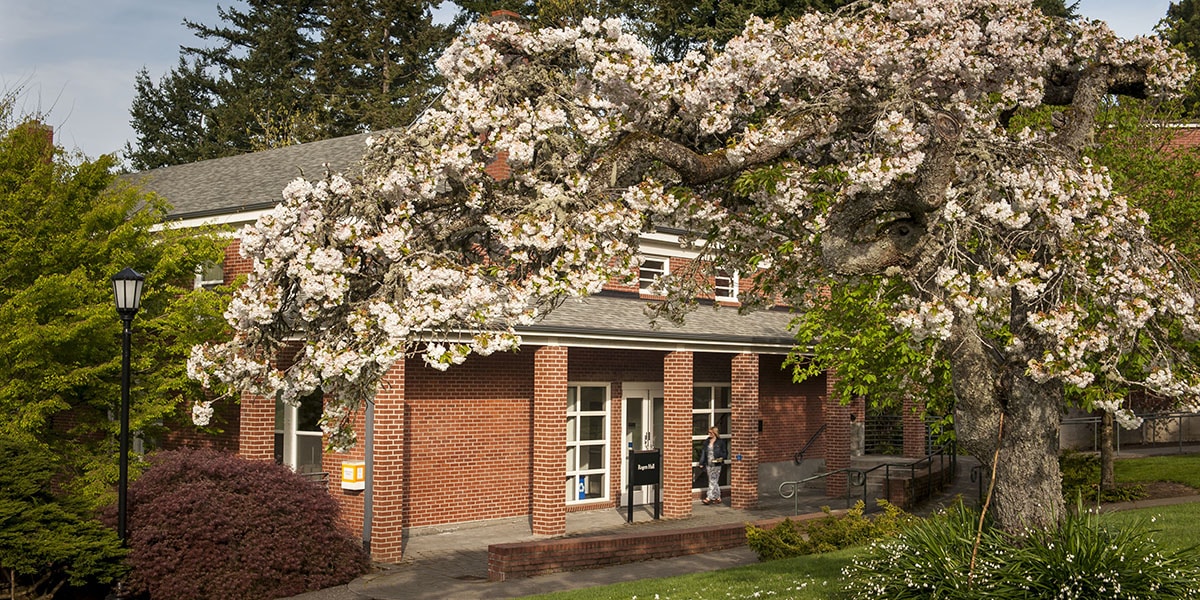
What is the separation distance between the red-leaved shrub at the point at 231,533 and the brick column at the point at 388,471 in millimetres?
1026

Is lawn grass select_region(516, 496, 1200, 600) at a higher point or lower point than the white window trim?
lower

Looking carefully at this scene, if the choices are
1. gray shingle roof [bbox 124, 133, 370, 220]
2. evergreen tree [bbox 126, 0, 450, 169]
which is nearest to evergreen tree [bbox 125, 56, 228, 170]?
evergreen tree [bbox 126, 0, 450, 169]

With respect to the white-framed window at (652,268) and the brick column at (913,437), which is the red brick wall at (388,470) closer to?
the white-framed window at (652,268)

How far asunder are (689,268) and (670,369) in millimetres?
9925

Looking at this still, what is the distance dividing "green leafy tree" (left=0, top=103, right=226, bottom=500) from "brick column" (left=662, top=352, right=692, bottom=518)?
826 cm

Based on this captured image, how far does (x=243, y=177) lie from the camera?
23.5m

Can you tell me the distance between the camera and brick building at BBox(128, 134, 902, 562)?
17.9m

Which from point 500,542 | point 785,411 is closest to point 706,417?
point 785,411

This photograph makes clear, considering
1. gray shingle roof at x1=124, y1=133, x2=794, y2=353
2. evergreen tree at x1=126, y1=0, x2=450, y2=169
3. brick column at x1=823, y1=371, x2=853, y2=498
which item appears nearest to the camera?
gray shingle roof at x1=124, y1=133, x2=794, y2=353

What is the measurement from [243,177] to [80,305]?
819cm

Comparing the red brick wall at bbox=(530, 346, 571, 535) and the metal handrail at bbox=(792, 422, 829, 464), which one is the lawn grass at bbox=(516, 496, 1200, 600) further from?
the metal handrail at bbox=(792, 422, 829, 464)

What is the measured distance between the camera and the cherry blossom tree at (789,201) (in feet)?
27.1

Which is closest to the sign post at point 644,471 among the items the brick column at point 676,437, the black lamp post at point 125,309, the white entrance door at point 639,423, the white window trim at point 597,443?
the brick column at point 676,437

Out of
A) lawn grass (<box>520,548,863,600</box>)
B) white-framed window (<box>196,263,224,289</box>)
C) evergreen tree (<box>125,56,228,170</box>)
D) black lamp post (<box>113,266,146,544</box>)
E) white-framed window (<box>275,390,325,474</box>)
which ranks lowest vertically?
lawn grass (<box>520,548,863,600</box>)
